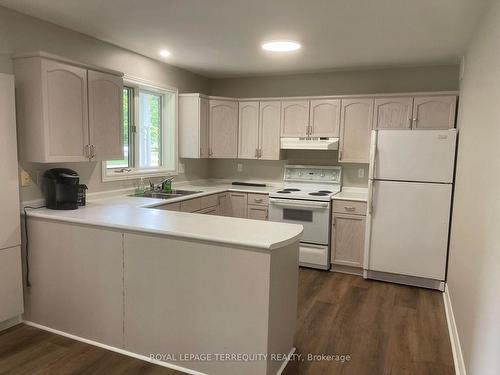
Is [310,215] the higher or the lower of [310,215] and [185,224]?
the lower

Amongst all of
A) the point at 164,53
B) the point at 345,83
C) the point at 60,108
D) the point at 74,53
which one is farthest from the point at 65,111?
the point at 345,83

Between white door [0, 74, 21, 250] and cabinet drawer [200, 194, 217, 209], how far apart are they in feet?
6.31

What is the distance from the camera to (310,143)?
177 inches

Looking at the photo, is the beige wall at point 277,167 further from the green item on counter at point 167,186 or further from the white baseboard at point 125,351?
the white baseboard at point 125,351

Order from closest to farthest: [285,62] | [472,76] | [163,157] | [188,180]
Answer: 1. [472,76]
2. [285,62]
3. [163,157]
4. [188,180]

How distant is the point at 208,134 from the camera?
4.91 meters

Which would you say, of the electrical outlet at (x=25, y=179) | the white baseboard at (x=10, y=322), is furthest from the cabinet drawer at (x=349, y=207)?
the white baseboard at (x=10, y=322)

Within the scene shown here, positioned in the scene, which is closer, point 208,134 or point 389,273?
point 389,273

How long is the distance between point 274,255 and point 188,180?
3.21m

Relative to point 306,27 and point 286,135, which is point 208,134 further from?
point 306,27

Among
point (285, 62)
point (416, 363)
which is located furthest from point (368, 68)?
point (416, 363)

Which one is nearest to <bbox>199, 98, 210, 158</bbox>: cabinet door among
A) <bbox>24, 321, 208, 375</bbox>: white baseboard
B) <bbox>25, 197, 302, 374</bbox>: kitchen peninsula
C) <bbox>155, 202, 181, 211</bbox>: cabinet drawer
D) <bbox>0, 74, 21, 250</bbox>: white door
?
<bbox>155, 202, 181, 211</bbox>: cabinet drawer

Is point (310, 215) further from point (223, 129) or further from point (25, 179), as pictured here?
point (25, 179)

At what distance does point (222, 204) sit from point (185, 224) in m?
2.28
